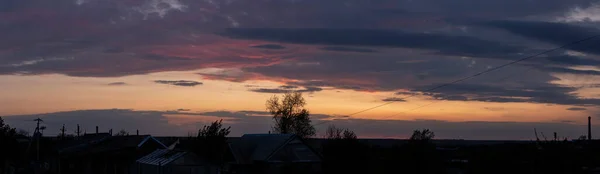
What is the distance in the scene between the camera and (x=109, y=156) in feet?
221

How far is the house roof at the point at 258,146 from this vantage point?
6294cm

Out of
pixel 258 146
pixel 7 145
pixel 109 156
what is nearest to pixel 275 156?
pixel 258 146

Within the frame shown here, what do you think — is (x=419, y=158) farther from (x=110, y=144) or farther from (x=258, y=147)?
(x=110, y=144)

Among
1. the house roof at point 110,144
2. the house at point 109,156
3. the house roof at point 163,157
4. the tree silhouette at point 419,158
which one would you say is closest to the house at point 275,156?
the house roof at point 163,157

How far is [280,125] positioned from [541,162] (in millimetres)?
71261

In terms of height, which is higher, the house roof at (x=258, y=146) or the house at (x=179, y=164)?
the house roof at (x=258, y=146)

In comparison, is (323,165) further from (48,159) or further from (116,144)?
(48,159)

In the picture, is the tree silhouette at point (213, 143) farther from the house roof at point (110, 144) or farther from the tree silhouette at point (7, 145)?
the tree silhouette at point (7, 145)

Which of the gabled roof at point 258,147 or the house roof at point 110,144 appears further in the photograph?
the house roof at point 110,144

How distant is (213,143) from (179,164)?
8482mm

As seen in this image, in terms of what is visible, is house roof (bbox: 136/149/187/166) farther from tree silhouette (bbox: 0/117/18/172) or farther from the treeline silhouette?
tree silhouette (bbox: 0/117/18/172)

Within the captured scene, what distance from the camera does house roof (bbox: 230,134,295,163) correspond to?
62.9 m

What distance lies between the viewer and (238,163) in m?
64.0

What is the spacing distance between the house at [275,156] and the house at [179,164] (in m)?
8.65
